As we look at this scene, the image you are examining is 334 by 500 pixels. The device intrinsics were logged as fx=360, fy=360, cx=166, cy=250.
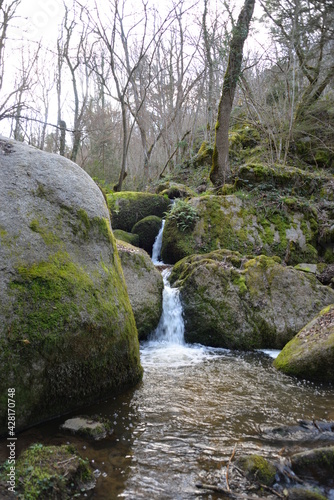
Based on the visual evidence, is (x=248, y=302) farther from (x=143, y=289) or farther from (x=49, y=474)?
(x=49, y=474)

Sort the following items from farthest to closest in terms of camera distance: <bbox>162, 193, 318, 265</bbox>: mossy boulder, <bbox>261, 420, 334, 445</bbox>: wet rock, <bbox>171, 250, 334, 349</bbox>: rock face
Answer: <bbox>162, 193, 318, 265</bbox>: mossy boulder < <bbox>171, 250, 334, 349</bbox>: rock face < <bbox>261, 420, 334, 445</bbox>: wet rock

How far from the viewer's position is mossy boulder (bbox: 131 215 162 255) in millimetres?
11516

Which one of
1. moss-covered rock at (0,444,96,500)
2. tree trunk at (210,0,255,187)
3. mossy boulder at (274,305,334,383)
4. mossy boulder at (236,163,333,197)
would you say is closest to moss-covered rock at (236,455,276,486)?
moss-covered rock at (0,444,96,500)

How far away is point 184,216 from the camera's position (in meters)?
10.5

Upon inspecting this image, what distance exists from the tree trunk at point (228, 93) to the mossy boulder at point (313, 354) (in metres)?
7.84

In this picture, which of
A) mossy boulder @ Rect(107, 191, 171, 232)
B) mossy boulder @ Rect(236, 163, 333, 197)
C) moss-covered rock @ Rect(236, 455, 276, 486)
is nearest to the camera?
moss-covered rock @ Rect(236, 455, 276, 486)

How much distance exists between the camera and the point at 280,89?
15.5 metres

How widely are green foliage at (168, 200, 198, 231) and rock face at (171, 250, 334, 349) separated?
2449mm

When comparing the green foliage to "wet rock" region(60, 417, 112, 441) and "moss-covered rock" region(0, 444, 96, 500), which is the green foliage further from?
"moss-covered rock" region(0, 444, 96, 500)

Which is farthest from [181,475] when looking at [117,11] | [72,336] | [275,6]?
[275,6]

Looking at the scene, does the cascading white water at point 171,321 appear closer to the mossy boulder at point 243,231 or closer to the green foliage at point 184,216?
the mossy boulder at point 243,231

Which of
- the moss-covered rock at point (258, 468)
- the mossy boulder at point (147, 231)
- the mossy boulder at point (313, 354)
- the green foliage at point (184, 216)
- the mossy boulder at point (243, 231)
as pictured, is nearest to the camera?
the moss-covered rock at point (258, 468)

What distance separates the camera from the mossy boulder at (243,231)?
33.7ft

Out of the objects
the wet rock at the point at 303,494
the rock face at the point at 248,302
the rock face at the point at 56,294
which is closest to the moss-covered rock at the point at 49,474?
the rock face at the point at 56,294
